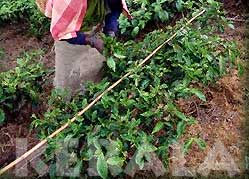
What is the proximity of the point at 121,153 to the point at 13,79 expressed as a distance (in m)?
0.87

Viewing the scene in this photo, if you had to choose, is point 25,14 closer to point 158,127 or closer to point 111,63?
point 111,63

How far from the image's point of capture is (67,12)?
92.2 inches

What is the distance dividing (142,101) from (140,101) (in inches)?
0.4

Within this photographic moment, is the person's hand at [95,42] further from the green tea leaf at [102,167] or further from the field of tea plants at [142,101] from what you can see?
the green tea leaf at [102,167]

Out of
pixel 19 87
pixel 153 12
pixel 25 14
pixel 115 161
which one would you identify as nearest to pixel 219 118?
pixel 115 161

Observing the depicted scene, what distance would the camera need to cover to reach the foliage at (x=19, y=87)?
2.85 metres

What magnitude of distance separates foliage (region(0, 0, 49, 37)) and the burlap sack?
0.94m

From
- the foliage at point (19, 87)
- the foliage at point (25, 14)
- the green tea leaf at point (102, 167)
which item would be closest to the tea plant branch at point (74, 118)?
the green tea leaf at point (102, 167)

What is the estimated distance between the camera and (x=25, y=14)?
3.88m

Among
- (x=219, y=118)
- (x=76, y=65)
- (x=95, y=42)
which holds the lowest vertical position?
(x=219, y=118)

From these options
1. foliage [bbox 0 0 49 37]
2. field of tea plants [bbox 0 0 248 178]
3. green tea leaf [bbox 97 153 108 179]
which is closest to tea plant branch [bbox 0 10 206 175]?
field of tea plants [bbox 0 0 248 178]

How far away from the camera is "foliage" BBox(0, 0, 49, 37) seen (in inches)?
148

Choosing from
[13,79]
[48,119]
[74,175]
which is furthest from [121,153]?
[13,79]

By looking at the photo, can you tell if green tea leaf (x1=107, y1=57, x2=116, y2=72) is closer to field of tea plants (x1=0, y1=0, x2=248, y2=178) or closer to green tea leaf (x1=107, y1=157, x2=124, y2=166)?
field of tea plants (x1=0, y1=0, x2=248, y2=178)
